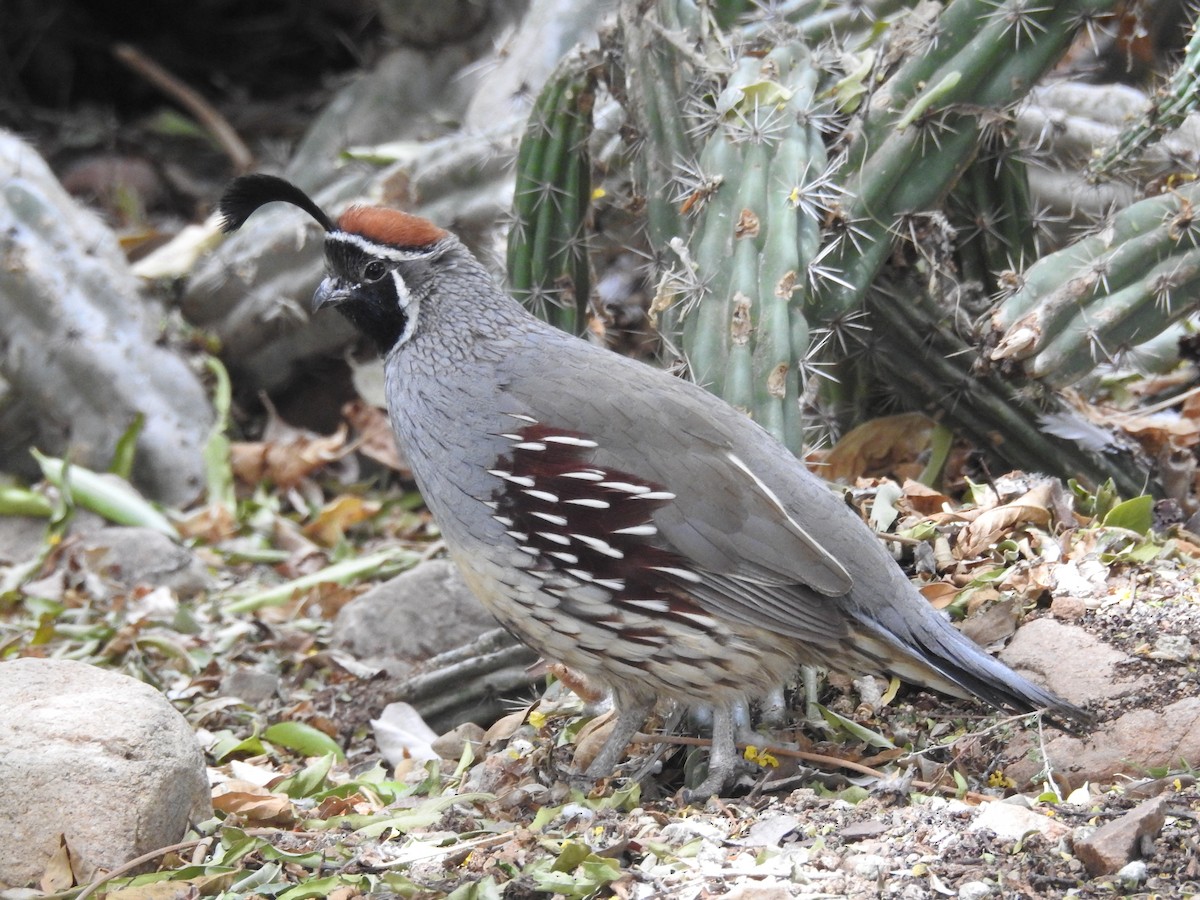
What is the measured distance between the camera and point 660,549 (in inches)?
149

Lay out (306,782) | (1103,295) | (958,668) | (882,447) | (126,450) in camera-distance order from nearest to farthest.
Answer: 1. (958,668)
2. (306,782)
3. (1103,295)
4. (882,447)
5. (126,450)

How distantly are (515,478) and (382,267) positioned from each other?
0.92 metres

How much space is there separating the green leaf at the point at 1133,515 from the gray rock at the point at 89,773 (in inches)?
111

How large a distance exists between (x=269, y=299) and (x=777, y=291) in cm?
391

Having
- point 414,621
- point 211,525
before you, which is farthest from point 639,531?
point 211,525

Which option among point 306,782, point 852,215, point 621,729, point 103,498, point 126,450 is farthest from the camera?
point 126,450

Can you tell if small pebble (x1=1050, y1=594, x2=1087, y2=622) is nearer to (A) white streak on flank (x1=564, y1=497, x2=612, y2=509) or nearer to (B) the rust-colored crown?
(A) white streak on flank (x1=564, y1=497, x2=612, y2=509)

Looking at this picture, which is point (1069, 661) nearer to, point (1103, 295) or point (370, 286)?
point (1103, 295)

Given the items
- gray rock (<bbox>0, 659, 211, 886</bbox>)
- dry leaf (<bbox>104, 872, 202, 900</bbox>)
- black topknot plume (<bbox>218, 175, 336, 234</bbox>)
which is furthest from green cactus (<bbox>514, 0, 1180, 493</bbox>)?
dry leaf (<bbox>104, 872, 202, 900</bbox>)

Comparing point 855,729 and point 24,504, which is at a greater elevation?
point 855,729

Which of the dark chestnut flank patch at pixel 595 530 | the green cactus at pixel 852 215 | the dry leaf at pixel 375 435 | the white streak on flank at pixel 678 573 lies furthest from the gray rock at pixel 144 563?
the white streak on flank at pixel 678 573

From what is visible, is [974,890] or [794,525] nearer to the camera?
[974,890]

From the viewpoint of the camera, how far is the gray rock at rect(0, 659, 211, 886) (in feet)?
11.4

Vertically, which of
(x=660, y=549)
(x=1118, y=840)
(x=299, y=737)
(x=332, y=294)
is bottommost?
(x=299, y=737)
